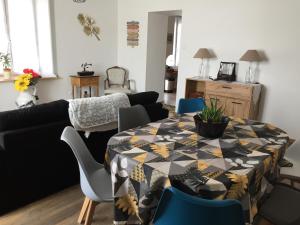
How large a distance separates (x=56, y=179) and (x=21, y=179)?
0.33 meters

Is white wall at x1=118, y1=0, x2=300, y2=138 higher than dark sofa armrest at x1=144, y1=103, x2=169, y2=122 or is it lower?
higher

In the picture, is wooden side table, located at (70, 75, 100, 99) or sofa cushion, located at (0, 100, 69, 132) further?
wooden side table, located at (70, 75, 100, 99)

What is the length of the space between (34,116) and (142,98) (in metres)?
1.20

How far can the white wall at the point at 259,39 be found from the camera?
3654 mm

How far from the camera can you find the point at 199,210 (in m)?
1.01

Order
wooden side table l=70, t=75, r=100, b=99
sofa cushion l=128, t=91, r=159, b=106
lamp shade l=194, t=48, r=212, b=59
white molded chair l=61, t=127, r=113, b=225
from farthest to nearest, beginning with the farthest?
wooden side table l=70, t=75, r=100, b=99
lamp shade l=194, t=48, r=212, b=59
sofa cushion l=128, t=91, r=159, b=106
white molded chair l=61, t=127, r=113, b=225

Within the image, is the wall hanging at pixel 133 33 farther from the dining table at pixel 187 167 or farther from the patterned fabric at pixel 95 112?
the dining table at pixel 187 167

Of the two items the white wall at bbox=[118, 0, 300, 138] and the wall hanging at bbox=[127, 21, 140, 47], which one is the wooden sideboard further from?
the wall hanging at bbox=[127, 21, 140, 47]

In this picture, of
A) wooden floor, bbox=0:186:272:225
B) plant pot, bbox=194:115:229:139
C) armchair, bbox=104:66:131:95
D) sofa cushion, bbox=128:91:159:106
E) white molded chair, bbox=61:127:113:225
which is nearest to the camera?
white molded chair, bbox=61:127:113:225

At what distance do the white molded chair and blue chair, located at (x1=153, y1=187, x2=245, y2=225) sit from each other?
64 centimetres

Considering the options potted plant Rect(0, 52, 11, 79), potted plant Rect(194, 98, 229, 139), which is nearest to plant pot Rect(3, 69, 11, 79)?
potted plant Rect(0, 52, 11, 79)

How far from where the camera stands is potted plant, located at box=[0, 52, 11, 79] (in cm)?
442

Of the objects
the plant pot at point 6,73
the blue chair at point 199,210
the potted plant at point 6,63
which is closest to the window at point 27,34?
the potted plant at point 6,63

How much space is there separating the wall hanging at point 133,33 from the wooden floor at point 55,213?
4.12 meters
